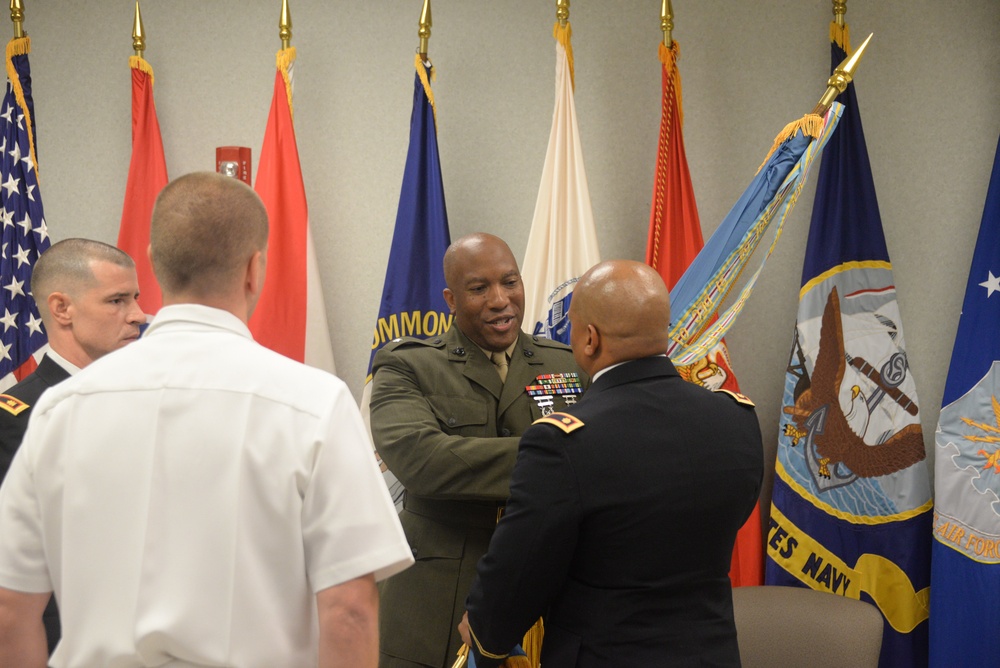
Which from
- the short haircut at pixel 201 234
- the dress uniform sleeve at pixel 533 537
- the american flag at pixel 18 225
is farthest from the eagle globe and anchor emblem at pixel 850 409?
the american flag at pixel 18 225

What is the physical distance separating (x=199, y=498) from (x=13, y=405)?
→ 1.14 meters

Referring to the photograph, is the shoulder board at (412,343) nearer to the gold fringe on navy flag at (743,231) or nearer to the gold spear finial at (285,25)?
the gold fringe on navy flag at (743,231)

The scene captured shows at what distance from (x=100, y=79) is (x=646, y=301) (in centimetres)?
285

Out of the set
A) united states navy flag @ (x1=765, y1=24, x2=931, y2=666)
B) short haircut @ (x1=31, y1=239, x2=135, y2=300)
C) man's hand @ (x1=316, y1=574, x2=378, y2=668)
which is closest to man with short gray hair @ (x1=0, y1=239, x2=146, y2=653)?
short haircut @ (x1=31, y1=239, x2=135, y2=300)

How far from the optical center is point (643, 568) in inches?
66.2

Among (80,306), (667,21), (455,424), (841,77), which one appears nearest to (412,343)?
(455,424)

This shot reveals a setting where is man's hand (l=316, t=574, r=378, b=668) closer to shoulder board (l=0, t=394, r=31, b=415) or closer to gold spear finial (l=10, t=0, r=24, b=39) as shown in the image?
shoulder board (l=0, t=394, r=31, b=415)

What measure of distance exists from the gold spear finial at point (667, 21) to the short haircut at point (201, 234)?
2.39m

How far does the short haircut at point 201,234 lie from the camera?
1.35 meters

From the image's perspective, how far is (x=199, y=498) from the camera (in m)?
1.30

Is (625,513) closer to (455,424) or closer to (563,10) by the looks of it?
(455,424)

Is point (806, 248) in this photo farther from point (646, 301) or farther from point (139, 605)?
point (139, 605)

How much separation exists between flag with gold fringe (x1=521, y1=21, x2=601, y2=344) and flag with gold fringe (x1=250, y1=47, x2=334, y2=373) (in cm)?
80

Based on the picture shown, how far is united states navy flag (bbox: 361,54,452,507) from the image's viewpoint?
3.42 m
